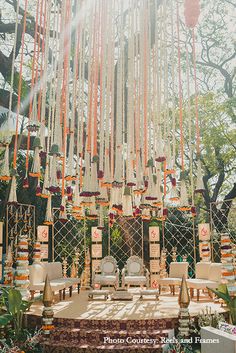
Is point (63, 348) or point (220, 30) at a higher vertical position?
point (220, 30)

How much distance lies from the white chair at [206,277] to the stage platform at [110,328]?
714 mm

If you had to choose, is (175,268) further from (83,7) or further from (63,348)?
(83,7)

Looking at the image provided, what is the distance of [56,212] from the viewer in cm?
1251

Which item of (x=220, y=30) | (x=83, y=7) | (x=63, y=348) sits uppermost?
(x=220, y=30)

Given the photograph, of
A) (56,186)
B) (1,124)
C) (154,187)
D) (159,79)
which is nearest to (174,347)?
(154,187)

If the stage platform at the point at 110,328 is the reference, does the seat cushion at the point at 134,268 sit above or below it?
above

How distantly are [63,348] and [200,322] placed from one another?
5.37 feet

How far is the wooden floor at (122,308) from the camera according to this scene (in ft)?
18.2

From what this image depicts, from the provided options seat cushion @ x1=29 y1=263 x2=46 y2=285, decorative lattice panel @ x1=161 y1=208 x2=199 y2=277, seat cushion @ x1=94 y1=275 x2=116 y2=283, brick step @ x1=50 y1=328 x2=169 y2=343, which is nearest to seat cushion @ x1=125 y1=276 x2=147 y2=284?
seat cushion @ x1=94 y1=275 x2=116 y2=283

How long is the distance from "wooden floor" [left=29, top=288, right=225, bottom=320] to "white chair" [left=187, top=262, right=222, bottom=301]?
0.82ft

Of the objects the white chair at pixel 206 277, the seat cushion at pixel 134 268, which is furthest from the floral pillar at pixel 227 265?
the seat cushion at pixel 134 268

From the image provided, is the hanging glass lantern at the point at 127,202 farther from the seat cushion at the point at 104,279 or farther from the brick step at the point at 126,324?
the seat cushion at the point at 104,279

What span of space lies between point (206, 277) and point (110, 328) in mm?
2991

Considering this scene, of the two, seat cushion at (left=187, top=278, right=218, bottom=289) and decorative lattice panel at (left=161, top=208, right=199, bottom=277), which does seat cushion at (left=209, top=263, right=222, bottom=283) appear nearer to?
seat cushion at (left=187, top=278, right=218, bottom=289)
